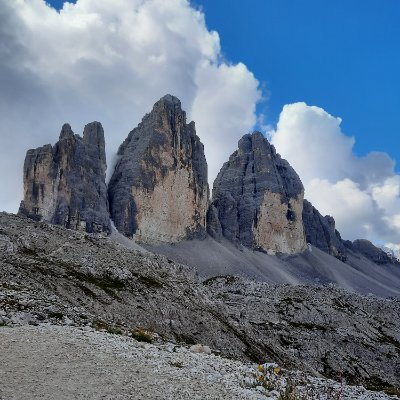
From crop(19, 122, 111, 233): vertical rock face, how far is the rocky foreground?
303ft

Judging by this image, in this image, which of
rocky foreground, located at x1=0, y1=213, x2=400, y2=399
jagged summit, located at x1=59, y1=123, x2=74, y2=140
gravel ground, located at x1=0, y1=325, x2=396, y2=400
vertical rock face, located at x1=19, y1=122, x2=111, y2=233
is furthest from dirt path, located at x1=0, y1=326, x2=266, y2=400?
jagged summit, located at x1=59, y1=123, x2=74, y2=140

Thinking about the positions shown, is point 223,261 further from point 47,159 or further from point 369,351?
point 369,351

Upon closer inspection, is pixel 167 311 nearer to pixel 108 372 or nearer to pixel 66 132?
pixel 108 372

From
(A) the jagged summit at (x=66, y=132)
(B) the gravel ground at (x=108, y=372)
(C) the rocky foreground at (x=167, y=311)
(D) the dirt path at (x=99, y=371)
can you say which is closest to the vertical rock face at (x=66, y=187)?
(A) the jagged summit at (x=66, y=132)

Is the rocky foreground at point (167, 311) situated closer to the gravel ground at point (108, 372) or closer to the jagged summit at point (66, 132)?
the gravel ground at point (108, 372)

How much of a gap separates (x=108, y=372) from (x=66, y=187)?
552 feet

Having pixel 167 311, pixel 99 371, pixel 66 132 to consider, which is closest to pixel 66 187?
pixel 66 132

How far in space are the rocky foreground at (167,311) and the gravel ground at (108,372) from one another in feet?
1.18

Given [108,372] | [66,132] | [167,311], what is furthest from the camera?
[66,132]

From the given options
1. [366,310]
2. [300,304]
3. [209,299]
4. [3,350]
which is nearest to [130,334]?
[3,350]

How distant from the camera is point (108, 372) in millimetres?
14117

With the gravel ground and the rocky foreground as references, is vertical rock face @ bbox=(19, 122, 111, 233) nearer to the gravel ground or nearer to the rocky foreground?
the rocky foreground

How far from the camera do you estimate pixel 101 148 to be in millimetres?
198125

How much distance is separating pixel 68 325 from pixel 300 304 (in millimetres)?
69463
